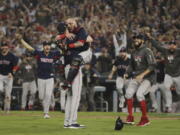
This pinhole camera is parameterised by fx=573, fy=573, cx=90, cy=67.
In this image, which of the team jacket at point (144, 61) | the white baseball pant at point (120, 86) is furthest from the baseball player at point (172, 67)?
the team jacket at point (144, 61)

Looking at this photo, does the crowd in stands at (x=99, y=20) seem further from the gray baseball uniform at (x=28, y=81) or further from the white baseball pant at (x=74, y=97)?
the white baseball pant at (x=74, y=97)

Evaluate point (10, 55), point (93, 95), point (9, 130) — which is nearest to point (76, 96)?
point (9, 130)

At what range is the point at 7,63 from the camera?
78.5 feet

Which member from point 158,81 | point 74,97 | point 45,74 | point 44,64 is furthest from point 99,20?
point 74,97

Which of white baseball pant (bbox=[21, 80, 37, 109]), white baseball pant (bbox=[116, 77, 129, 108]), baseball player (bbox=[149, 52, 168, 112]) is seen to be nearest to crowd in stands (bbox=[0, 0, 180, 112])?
baseball player (bbox=[149, 52, 168, 112])

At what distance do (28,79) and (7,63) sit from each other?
578cm

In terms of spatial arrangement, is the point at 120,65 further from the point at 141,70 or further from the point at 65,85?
the point at 65,85

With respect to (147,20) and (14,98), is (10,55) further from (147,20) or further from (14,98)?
(147,20)

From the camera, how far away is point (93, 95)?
29.2m

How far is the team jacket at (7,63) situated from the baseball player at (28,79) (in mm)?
5119

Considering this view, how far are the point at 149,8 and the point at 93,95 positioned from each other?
868 cm

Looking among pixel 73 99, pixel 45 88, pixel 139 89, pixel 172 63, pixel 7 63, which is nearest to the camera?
pixel 73 99

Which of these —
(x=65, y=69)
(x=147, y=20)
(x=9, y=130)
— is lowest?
(x=9, y=130)

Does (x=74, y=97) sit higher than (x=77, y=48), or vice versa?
(x=77, y=48)
